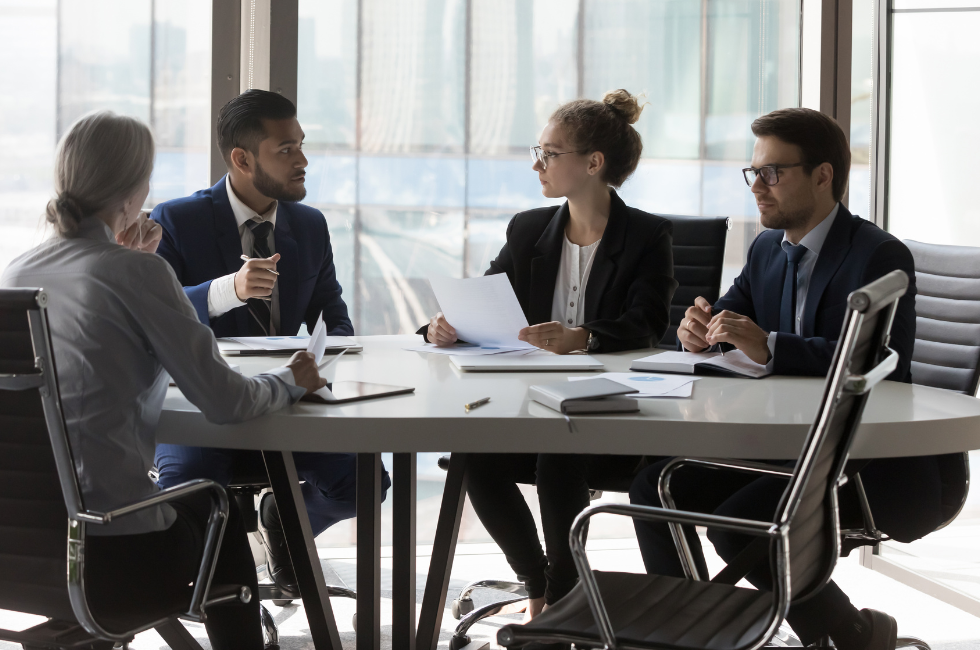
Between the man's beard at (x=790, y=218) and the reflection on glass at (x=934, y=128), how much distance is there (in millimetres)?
1306

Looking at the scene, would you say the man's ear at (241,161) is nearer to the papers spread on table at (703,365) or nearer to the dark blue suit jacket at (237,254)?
the dark blue suit jacket at (237,254)

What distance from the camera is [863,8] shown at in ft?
11.5

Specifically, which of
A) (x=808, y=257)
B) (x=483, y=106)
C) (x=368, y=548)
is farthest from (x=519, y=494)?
(x=483, y=106)

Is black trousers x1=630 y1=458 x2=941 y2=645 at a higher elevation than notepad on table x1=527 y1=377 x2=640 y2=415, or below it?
below

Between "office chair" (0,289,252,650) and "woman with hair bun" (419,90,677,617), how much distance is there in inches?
37.5

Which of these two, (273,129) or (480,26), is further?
(480,26)

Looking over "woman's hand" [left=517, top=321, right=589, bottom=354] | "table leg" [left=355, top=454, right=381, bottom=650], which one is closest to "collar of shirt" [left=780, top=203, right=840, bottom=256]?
"woman's hand" [left=517, top=321, right=589, bottom=354]

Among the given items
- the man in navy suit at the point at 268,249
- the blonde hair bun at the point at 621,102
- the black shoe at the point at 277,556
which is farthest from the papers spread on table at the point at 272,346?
the blonde hair bun at the point at 621,102

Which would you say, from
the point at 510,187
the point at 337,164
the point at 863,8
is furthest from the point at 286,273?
the point at 863,8

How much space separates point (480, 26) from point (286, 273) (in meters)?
1.34

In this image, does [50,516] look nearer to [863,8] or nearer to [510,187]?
[510,187]

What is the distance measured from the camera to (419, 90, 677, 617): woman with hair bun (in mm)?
2131

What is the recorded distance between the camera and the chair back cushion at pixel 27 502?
48.5 inches

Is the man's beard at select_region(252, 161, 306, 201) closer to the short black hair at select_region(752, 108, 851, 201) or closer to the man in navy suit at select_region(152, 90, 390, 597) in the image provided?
the man in navy suit at select_region(152, 90, 390, 597)
